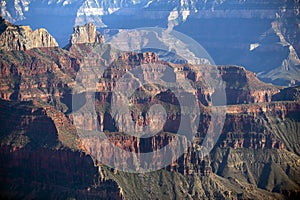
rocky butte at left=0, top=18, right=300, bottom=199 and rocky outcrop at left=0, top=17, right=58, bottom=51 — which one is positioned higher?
rocky outcrop at left=0, top=17, right=58, bottom=51

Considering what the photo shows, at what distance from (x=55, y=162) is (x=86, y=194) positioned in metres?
8.02

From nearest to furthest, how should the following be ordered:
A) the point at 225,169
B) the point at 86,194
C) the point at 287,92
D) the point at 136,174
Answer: the point at 86,194 → the point at 136,174 → the point at 225,169 → the point at 287,92

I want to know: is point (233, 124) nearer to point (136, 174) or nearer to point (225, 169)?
point (225, 169)

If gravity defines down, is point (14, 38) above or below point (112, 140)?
above

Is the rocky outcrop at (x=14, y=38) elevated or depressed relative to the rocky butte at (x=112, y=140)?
elevated

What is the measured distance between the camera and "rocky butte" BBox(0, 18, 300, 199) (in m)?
129

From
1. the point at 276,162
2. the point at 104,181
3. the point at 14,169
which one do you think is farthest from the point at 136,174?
the point at 276,162

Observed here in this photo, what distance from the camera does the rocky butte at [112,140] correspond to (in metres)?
129

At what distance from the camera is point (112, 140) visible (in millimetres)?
136750

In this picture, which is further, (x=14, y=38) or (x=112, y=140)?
(x=14, y=38)

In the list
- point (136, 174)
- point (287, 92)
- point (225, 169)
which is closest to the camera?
point (136, 174)

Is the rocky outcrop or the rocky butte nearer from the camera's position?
the rocky butte

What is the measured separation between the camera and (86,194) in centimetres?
12550

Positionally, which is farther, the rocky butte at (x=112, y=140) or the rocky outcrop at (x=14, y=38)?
the rocky outcrop at (x=14, y=38)
